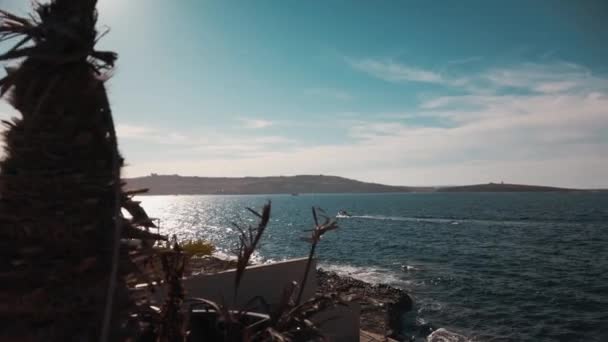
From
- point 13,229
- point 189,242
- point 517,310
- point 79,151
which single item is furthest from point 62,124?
point 517,310

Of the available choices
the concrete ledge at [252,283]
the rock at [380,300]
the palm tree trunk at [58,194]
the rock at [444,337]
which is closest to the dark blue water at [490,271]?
the rock at [444,337]

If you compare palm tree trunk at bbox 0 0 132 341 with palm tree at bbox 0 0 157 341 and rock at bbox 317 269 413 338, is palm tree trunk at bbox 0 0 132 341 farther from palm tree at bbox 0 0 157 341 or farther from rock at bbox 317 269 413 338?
rock at bbox 317 269 413 338

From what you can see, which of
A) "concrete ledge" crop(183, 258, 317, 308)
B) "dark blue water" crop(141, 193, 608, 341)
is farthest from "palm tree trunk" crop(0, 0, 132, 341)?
"concrete ledge" crop(183, 258, 317, 308)

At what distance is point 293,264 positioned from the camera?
6113 millimetres

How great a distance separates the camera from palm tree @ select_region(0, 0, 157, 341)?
70.8 inches

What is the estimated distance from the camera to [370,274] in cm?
3388

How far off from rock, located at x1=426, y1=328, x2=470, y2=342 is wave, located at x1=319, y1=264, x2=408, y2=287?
9.40m

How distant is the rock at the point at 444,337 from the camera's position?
18.6 meters

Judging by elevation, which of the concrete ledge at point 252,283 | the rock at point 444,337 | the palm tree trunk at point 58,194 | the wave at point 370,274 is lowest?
the wave at point 370,274

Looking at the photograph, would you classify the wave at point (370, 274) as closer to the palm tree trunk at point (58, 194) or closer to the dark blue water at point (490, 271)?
the dark blue water at point (490, 271)

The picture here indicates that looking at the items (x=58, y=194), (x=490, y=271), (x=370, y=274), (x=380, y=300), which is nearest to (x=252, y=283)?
(x=58, y=194)

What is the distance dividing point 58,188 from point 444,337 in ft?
65.0

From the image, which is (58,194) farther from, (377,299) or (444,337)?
(444,337)

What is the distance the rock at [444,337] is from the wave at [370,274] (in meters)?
9.40
